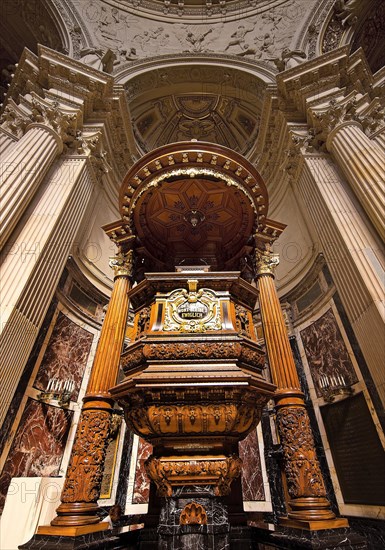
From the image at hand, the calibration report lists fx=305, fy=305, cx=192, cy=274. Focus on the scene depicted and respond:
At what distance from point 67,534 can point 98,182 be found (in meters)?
6.22

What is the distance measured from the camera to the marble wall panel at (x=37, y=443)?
4.07 meters

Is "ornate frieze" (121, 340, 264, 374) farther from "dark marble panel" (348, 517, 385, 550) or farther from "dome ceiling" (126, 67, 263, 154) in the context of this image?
"dome ceiling" (126, 67, 263, 154)

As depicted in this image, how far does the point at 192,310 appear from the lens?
302 cm

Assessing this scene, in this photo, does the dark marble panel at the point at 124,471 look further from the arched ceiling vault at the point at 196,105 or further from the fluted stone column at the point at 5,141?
the arched ceiling vault at the point at 196,105

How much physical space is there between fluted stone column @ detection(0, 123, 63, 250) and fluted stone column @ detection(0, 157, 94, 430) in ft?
0.75

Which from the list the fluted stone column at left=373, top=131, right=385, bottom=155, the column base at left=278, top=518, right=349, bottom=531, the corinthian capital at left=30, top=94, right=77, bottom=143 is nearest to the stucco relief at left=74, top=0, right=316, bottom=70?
the corinthian capital at left=30, top=94, right=77, bottom=143

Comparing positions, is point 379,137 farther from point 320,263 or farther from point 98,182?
point 98,182

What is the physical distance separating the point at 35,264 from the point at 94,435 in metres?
2.38

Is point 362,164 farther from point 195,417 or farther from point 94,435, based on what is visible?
→ point 94,435

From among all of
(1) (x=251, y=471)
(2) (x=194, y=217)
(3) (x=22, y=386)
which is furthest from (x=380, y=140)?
(3) (x=22, y=386)

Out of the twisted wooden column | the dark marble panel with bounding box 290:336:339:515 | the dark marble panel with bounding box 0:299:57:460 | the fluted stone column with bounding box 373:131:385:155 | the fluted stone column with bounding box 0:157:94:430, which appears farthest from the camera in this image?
the fluted stone column with bounding box 373:131:385:155

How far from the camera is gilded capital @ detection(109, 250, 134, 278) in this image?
171 inches

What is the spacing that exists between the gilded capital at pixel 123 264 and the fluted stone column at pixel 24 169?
1467 mm

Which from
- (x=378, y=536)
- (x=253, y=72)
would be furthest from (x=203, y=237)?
(x=253, y=72)
